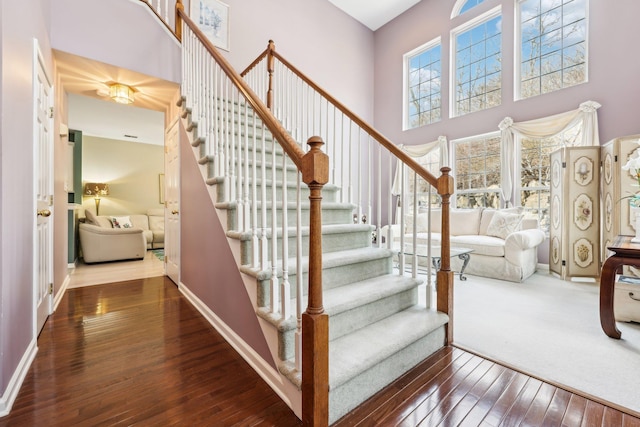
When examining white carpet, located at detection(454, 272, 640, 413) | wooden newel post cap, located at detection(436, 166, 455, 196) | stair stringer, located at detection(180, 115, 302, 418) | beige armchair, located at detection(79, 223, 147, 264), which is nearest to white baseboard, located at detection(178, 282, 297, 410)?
stair stringer, located at detection(180, 115, 302, 418)

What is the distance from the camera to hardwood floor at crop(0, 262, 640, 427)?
128 cm

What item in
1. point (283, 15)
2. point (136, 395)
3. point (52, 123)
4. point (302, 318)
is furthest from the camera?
point (283, 15)

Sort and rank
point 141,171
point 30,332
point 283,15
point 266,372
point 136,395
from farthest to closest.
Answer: point 141,171 < point 283,15 < point 30,332 < point 266,372 < point 136,395

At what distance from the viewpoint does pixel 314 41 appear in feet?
17.6

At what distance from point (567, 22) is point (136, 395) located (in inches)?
246

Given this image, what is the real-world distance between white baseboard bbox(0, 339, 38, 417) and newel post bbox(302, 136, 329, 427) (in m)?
1.37

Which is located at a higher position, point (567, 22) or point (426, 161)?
→ point (567, 22)

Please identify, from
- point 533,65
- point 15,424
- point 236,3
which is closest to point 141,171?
point 236,3

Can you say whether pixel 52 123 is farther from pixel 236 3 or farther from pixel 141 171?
pixel 141 171

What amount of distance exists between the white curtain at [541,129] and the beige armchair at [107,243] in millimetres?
6230

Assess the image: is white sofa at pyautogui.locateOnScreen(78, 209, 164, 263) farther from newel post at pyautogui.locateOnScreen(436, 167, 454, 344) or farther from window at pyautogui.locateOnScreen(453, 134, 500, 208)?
window at pyautogui.locateOnScreen(453, 134, 500, 208)

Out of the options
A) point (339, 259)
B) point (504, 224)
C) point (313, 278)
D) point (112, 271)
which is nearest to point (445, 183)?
point (339, 259)

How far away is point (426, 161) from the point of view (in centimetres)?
576

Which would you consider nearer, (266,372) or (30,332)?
(266,372)
